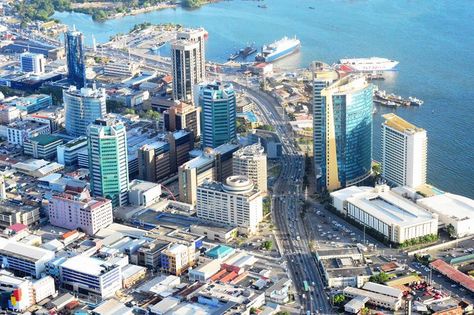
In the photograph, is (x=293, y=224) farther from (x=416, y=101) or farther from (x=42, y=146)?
(x=416, y=101)

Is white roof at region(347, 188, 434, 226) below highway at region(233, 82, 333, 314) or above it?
above

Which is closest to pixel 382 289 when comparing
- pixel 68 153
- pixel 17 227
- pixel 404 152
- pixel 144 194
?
pixel 404 152

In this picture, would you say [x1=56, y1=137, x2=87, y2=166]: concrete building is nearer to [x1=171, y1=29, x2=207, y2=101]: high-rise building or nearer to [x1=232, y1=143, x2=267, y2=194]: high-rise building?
[x1=171, y1=29, x2=207, y2=101]: high-rise building

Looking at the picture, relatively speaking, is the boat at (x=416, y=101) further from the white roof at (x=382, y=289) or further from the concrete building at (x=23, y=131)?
the white roof at (x=382, y=289)

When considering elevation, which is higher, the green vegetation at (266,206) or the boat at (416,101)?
the boat at (416,101)

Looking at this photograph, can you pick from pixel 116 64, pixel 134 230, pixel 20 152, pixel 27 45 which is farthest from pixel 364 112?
pixel 27 45

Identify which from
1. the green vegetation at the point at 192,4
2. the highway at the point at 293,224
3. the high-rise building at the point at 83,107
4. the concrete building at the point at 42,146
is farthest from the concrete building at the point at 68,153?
the green vegetation at the point at 192,4

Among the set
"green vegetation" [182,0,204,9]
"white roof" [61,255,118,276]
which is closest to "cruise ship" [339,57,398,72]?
"green vegetation" [182,0,204,9]

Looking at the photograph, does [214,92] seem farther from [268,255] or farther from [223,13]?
[223,13]
